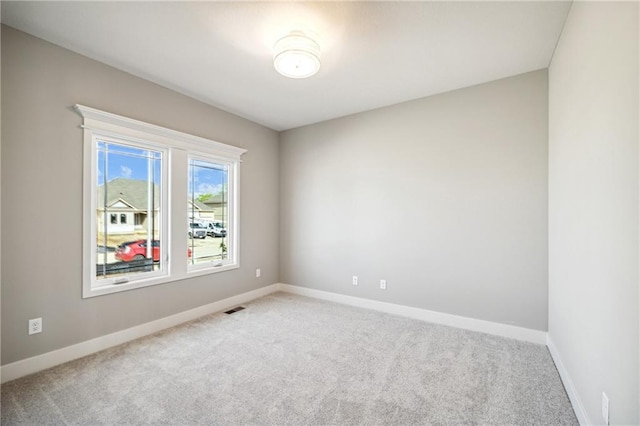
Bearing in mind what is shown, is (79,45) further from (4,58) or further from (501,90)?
(501,90)

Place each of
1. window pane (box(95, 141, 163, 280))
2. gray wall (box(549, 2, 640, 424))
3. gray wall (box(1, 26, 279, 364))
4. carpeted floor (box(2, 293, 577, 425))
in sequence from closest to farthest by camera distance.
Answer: gray wall (box(549, 2, 640, 424)) < carpeted floor (box(2, 293, 577, 425)) < gray wall (box(1, 26, 279, 364)) < window pane (box(95, 141, 163, 280))

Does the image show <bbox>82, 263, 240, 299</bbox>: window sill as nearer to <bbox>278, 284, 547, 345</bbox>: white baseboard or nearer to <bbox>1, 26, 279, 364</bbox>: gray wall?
<bbox>1, 26, 279, 364</bbox>: gray wall

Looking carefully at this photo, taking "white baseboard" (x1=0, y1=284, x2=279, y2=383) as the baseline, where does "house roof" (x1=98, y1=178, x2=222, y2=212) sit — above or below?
above

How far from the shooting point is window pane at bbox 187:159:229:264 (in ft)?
11.5

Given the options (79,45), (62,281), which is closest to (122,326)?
(62,281)

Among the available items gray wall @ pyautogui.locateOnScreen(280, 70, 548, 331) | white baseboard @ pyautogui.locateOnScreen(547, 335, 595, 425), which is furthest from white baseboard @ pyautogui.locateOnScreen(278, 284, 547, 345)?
white baseboard @ pyautogui.locateOnScreen(547, 335, 595, 425)

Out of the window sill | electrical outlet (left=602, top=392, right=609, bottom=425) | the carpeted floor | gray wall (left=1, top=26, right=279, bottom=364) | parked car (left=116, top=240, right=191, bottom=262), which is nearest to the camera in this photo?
electrical outlet (left=602, top=392, right=609, bottom=425)

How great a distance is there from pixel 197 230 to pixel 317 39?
2.63m

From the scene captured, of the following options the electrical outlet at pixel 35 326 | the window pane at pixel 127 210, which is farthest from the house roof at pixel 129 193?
the electrical outlet at pixel 35 326

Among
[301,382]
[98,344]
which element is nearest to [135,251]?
[98,344]

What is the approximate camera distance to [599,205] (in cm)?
142

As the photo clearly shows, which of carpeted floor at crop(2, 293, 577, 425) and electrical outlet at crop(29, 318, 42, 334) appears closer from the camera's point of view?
carpeted floor at crop(2, 293, 577, 425)

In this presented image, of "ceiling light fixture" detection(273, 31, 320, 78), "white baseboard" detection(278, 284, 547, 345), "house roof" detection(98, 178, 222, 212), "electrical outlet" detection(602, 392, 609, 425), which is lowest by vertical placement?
"white baseboard" detection(278, 284, 547, 345)

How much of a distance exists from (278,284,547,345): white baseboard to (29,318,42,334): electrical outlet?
295 centimetres
